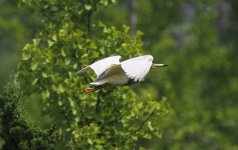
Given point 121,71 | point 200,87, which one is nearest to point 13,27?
point 200,87

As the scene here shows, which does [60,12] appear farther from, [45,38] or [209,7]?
[209,7]

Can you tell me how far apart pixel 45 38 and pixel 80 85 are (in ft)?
3.72

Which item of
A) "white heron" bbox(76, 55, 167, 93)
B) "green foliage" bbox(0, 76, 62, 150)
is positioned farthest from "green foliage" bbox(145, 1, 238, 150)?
"white heron" bbox(76, 55, 167, 93)

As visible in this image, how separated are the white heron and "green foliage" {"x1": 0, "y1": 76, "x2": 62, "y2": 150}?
97cm

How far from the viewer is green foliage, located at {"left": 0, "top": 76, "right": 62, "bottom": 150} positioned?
1449 centimetres

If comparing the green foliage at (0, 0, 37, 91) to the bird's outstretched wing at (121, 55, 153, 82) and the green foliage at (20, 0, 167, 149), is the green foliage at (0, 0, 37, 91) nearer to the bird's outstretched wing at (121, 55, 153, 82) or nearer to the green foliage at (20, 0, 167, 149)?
the green foliage at (20, 0, 167, 149)

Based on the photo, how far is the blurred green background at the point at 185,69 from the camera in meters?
34.9

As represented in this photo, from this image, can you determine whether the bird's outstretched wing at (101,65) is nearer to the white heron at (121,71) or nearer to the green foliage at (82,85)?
the white heron at (121,71)

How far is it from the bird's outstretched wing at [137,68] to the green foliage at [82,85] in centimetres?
268

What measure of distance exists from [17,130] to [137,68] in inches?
78.3

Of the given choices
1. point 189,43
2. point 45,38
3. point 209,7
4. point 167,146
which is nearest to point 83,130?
point 45,38

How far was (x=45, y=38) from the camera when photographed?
17562 mm

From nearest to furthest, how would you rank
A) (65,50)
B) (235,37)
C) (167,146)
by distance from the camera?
(65,50)
(167,146)
(235,37)

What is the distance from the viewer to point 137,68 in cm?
1401
